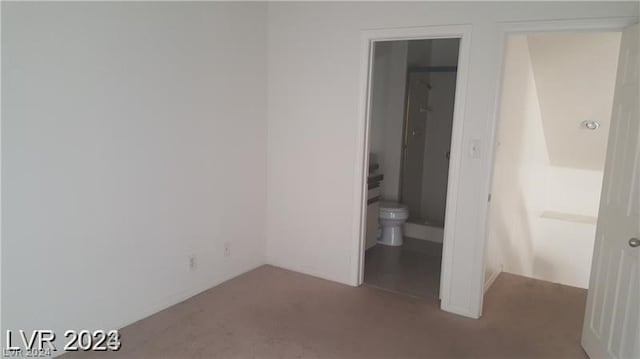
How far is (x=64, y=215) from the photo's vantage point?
2363 mm

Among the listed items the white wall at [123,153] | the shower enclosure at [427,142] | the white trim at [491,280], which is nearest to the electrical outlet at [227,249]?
the white wall at [123,153]

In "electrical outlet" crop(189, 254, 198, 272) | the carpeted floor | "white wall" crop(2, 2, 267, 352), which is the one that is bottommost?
the carpeted floor

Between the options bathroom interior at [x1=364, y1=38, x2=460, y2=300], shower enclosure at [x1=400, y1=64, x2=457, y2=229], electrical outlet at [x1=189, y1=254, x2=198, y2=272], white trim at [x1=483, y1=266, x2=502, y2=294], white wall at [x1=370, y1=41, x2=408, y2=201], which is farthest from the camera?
shower enclosure at [x1=400, y1=64, x2=457, y2=229]

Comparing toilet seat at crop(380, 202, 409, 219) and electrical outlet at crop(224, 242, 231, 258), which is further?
toilet seat at crop(380, 202, 409, 219)

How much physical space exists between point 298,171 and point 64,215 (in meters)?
1.86

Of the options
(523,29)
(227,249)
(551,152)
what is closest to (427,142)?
(551,152)

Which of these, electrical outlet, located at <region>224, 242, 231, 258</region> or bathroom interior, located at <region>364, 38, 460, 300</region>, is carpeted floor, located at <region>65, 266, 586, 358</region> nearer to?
electrical outlet, located at <region>224, 242, 231, 258</region>

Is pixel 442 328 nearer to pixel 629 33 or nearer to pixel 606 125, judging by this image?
pixel 629 33

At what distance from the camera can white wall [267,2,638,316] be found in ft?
9.53

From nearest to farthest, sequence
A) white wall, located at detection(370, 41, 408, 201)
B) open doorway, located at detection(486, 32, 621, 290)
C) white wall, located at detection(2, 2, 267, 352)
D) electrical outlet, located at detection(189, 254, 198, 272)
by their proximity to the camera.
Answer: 1. white wall, located at detection(2, 2, 267, 352)
2. electrical outlet, located at detection(189, 254, 198, 272)
3. open doorway, located at detection(486, 32, 621, 290)
4. white wall, located at detection(370, 41, 408, 201)

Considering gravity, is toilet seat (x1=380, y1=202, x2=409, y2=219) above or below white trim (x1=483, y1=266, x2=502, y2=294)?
above

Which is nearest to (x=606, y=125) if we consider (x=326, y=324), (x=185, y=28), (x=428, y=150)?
(x=428, y=150)

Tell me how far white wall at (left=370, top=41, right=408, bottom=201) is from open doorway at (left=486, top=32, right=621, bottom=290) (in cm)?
145

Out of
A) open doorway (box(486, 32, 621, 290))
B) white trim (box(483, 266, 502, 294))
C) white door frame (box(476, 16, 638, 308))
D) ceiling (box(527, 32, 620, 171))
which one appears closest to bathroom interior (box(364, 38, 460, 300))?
white trim (box(483, 266, 502, 294))
